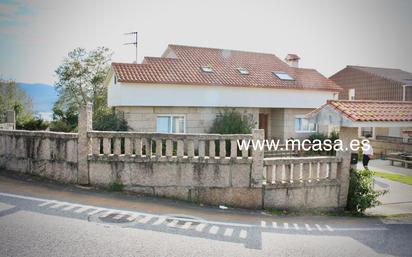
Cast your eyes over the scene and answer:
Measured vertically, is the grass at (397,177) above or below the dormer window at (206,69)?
below

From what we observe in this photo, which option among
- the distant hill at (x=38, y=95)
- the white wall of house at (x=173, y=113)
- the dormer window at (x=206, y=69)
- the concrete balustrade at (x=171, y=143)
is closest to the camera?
the concrete balustrade at (x=171, y=143)

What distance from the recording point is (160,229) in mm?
6906

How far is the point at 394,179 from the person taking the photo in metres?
16.2

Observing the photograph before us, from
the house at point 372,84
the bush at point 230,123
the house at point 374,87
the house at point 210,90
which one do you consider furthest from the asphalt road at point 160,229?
the house at point 372,84

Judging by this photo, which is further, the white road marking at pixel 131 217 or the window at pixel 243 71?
the window at pixel 243 71

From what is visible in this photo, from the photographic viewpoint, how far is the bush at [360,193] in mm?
9734

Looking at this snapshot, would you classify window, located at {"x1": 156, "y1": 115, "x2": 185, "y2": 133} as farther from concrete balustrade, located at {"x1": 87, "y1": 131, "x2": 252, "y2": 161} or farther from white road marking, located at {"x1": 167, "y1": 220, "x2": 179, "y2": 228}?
white road marking, located at {"x1": 167, "y1": 220, "x2": 179, "y2": 228}

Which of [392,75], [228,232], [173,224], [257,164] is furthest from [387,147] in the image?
[173,224]

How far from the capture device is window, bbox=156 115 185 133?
19734mm

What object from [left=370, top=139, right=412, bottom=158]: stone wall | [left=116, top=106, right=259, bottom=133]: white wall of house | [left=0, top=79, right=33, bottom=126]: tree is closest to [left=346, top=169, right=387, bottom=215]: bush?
[left=116, top=106, right=259, bottom=133]: white wall of house

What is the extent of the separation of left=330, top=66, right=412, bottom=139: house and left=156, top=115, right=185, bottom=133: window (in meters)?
17.9

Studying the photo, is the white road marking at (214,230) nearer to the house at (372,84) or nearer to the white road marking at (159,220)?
the white road marking at (159,220)

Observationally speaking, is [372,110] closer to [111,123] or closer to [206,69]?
[111,123]

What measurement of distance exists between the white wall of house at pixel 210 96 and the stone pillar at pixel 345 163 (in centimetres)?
1171
